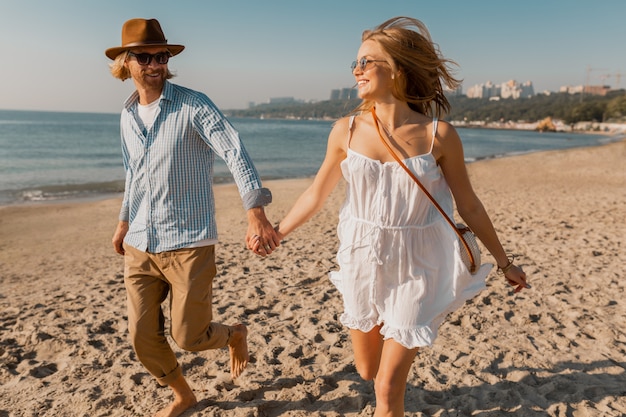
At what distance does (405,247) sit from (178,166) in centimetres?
126

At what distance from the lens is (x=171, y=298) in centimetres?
284

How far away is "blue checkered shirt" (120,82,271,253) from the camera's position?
266cm

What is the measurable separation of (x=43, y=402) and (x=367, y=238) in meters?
2.57

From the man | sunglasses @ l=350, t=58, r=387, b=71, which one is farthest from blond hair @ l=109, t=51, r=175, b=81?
sunglasses @ l=350, t=58, r=387, b=71

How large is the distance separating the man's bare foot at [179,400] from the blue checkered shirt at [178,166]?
3.02 ft

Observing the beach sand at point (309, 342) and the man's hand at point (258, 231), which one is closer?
the man's hand at point (258, 231)

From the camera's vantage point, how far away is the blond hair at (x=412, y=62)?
2295 millimetres

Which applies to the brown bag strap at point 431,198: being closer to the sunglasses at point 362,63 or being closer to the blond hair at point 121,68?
the sunglasses at point 362,63

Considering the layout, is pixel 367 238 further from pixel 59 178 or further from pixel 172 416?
pixel 59 178

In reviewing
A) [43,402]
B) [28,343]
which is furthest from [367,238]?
[28,343]

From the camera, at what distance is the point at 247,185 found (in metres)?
2.58

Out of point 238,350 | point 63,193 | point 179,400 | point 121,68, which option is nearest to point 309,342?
point 238,350

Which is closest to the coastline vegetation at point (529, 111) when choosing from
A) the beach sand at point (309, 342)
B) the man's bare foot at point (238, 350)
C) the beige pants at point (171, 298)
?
the beach sand at point (309, 342)

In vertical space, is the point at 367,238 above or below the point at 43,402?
above
